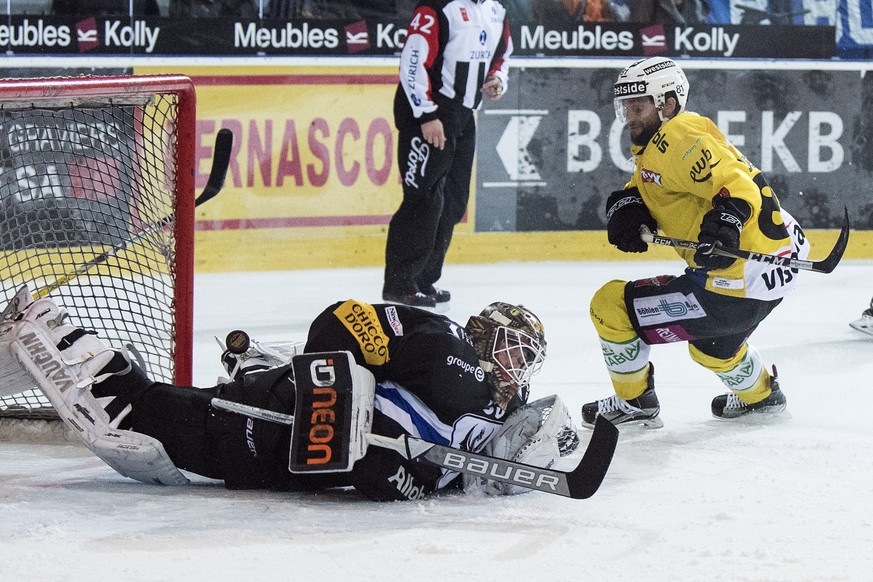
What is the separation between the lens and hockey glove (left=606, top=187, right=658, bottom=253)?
3705 millimetres

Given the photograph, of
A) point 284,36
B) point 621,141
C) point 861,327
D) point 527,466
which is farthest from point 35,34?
→ point 527,466

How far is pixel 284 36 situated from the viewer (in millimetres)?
6262

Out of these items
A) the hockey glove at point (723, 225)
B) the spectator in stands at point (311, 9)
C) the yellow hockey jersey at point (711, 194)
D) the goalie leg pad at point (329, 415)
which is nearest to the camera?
the goalie leg pad at point (329, 415)

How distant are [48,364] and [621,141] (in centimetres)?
448

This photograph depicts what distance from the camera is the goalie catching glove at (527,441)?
2859 mm

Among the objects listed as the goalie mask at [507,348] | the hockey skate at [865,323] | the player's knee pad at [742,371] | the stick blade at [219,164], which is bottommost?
the hockey skate at [865,323]

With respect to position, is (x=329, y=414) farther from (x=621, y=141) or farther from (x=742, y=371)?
(x=621, y=141)

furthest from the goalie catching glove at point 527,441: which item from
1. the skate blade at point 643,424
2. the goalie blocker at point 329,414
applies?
the skate blade at point 643,424

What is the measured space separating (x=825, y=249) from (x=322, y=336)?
4731 millimetres

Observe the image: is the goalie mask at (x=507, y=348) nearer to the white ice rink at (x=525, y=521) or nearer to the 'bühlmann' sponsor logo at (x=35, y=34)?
the white ice rink at (x=525, y=521)

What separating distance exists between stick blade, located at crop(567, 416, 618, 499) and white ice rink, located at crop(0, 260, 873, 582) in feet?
0.22

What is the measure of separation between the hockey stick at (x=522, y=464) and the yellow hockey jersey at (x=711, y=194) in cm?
96

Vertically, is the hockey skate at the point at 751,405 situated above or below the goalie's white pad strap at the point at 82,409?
below

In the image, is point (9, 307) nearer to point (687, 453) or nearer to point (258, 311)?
point (687, 453)
